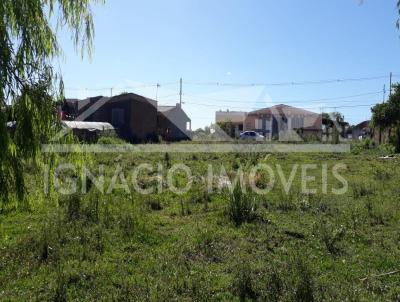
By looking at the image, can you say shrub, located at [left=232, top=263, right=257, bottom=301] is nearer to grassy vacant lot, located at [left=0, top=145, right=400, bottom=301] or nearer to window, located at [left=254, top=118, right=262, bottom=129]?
grassy vacant lot, located at [left=0, top=145, right=400, bottom=301]

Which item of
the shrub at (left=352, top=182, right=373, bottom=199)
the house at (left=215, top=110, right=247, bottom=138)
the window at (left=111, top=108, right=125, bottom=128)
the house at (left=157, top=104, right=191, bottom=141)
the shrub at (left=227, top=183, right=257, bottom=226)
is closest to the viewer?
the shrub at (left=227, top=183, right=257, bottom=226)

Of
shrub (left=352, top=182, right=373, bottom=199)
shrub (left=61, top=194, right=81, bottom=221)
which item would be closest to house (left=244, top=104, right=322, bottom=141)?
shrub (left=352, top=182, right=373, bottom=199)

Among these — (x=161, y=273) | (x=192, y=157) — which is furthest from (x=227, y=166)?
(x=161, y=273)

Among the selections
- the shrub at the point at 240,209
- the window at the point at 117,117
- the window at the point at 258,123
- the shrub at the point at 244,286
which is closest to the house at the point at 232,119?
the window at the point at 258,123

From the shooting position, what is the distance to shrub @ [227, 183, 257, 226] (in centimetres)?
764

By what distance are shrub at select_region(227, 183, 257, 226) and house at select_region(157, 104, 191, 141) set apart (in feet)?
98.4

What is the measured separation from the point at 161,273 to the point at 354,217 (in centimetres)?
422

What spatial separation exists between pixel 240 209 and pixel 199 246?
5.53 ft

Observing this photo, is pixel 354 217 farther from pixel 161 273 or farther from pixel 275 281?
pixel 161 273

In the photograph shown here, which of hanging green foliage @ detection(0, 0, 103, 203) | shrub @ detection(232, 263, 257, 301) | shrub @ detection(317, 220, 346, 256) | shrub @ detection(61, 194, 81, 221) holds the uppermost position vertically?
hanging green foliage @ detection(0, 0, 103, 203)

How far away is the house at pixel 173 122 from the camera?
1576 inches

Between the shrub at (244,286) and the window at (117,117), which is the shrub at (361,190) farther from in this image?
the window at (117,117)

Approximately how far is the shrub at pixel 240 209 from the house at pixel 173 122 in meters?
30.0

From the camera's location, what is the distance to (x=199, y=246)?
628cm
